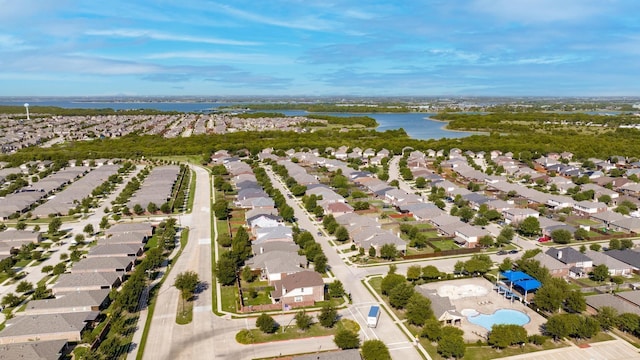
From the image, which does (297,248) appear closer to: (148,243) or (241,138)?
(148,243)

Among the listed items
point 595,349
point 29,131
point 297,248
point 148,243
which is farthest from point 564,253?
point 29,131

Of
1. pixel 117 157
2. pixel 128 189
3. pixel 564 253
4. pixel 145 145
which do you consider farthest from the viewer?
pixel 145 145

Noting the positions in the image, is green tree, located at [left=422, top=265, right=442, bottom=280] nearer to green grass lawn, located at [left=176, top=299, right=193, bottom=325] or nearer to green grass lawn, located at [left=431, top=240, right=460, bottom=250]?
green grass lawn, located at [left=431, top=240, right=460, bottom=250]

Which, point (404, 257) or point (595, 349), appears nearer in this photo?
point (595, 349)

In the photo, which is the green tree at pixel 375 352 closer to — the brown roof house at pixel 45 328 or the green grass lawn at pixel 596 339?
the green grass lawn at pixel 596 339

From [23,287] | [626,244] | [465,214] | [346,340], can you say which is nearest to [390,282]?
[346,340]

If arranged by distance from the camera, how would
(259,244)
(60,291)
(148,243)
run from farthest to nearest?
1. (148,243)
2. (259,244)
3. (60,291)

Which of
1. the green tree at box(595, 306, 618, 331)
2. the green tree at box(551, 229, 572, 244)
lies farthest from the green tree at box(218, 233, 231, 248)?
the green tree at box(551, 229, 572, 244)
